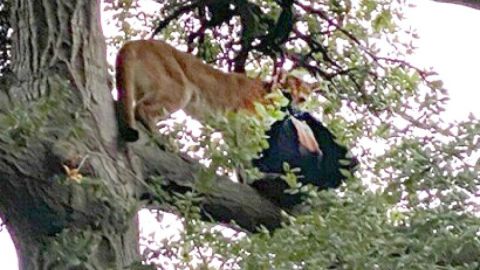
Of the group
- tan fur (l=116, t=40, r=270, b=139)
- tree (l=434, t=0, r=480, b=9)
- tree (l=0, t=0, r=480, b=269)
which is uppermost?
tan fur (l=116, t=40, r=270, b=139)

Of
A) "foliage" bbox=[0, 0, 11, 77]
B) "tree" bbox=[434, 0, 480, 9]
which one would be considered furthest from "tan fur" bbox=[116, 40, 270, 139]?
"tree" bbox=[434, 0, 480, 9]

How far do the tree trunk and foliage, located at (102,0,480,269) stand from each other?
11 cm

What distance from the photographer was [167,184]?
2.20 metres

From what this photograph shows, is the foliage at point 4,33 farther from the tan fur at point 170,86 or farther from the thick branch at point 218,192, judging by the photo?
the thick branch at point 218,192

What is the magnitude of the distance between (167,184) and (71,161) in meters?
0.24

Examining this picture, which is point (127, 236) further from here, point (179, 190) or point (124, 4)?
point (124, 4)

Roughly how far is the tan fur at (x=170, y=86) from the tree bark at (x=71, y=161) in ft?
0.43

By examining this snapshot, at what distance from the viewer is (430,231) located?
70.4 inches

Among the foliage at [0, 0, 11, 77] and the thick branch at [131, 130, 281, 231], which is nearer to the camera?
the thick branch at [131, 130, 281, 231]

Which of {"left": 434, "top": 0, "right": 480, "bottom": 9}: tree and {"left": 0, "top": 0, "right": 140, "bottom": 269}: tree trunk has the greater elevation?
{"left": 434, "top": 0, "right": 480, "bottom": 9}: tree

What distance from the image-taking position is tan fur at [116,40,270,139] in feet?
8.27

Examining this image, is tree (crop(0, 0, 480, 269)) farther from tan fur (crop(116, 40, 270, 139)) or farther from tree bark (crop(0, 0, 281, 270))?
tan fur (crop(116, 40, 270, 139))

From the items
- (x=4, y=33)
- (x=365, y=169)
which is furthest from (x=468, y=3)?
(x=4, y=33)

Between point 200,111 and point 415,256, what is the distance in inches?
46.9
